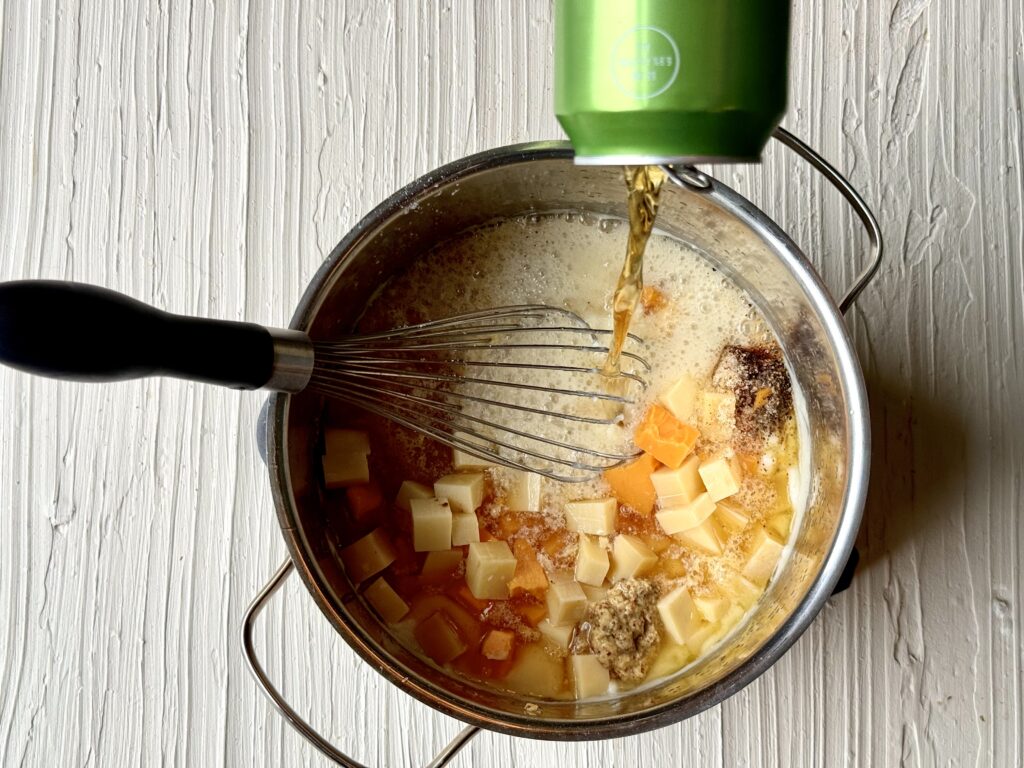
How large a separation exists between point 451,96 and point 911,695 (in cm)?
77

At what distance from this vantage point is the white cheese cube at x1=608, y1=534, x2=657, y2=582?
0.85 metres

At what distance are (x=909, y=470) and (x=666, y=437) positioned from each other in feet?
0.82

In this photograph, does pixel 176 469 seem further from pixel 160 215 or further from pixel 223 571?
pixel 160 215

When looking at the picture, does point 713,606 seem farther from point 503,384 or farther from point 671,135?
point 671,135

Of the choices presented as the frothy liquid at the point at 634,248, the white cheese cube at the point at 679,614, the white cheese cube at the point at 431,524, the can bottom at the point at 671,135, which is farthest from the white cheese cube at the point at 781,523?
the can bottom at the point at 671,135

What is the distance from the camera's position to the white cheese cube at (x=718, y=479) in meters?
0.84

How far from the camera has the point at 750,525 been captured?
0.87 meters

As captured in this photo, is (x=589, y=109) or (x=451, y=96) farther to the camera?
(x=451, y=96)

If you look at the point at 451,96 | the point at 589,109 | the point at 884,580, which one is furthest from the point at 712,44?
the point at 884,580

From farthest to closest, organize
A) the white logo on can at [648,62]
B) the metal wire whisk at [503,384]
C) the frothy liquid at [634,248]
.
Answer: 1. the metal wire whisk at [503,384]
2. the frothy liquid at [634,248]
3. the white logo on can at [648,62]

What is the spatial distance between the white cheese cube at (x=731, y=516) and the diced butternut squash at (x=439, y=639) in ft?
0.94

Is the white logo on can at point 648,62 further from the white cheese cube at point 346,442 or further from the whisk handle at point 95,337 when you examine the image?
the white cheese cube at point 346,442

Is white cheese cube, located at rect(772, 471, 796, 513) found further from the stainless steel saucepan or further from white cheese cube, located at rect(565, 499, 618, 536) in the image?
white cheese cube, located at rect(565, 499, 618, 536)

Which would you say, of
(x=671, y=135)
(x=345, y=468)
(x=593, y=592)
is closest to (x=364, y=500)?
(x=345, y=468)
